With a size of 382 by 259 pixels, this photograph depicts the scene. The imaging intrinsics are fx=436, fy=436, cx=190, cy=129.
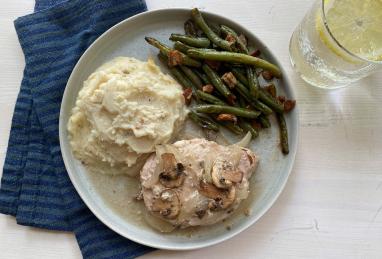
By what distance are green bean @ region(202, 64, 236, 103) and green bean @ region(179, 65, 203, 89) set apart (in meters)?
0.08

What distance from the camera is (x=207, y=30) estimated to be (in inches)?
113

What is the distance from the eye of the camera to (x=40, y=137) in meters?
2.96

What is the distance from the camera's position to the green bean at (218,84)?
9.25 feet

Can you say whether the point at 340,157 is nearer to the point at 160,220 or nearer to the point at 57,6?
the point at 160,220

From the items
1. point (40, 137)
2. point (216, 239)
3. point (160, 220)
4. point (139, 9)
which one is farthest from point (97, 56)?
point (216, 239)

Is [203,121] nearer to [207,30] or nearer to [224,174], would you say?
[224,174]

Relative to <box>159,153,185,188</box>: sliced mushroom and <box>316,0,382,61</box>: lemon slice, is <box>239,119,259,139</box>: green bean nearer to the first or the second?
<box>159,153,185,188</box>: sliced mushroom

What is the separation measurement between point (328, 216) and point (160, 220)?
1128mm

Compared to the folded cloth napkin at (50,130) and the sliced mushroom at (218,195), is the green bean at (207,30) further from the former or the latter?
the sliced mushroom at (218,195)

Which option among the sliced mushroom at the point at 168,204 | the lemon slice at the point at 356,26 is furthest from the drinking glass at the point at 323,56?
the sliced mushroom at the point at 168,204


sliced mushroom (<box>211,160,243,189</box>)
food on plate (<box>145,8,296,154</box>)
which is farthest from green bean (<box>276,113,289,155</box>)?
sliced mushroom (<box>211,160,243,189</box>)

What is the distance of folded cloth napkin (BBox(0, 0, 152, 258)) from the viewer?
2869 mm

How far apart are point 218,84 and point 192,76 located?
0.61 feet

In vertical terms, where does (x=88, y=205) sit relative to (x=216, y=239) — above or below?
above
